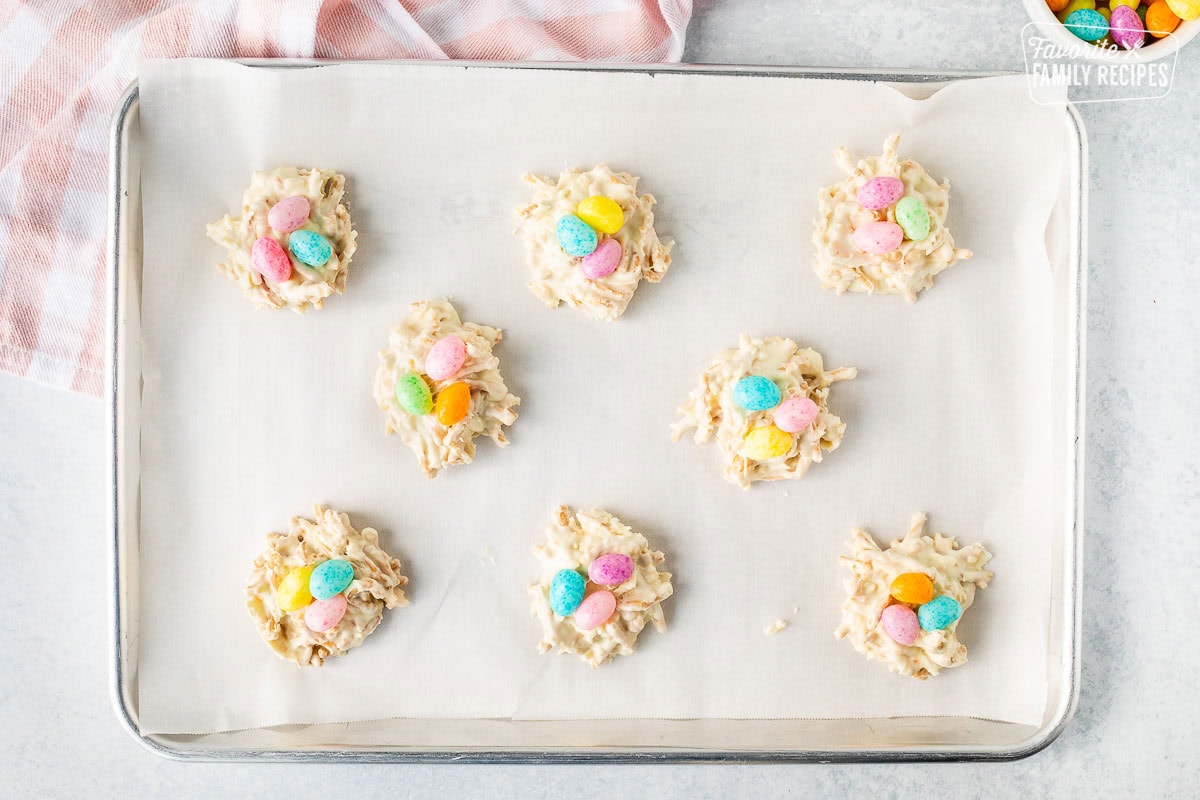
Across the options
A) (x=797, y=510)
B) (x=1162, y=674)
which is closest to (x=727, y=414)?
(x=797, y=510)

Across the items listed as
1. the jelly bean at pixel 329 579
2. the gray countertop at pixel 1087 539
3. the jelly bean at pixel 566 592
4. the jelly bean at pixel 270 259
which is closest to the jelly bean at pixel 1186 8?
the gray countertop at pixel 1087 539

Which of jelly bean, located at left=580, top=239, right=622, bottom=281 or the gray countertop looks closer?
jelly bean, located at left=580, top=239, right=622, bottom=281

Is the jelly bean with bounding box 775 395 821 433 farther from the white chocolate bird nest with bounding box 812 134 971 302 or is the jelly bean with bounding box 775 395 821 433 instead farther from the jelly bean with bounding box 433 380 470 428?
the jelly bean with bounding box 433 380 470 428

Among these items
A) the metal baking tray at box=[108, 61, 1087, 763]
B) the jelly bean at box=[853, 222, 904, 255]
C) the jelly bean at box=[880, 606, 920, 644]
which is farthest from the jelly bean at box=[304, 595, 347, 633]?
the jelly bean at box=[853, 222, 904, 255]

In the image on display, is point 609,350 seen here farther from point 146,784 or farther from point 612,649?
point 146,784

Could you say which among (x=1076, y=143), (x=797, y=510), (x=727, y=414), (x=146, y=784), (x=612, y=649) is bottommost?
(x=146, y=784)

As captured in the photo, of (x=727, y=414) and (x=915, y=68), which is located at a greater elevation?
(x=915, y=68)

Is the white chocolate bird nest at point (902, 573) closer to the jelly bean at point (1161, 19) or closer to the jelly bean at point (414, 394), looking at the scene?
the jelly bean at point (414, 394)
